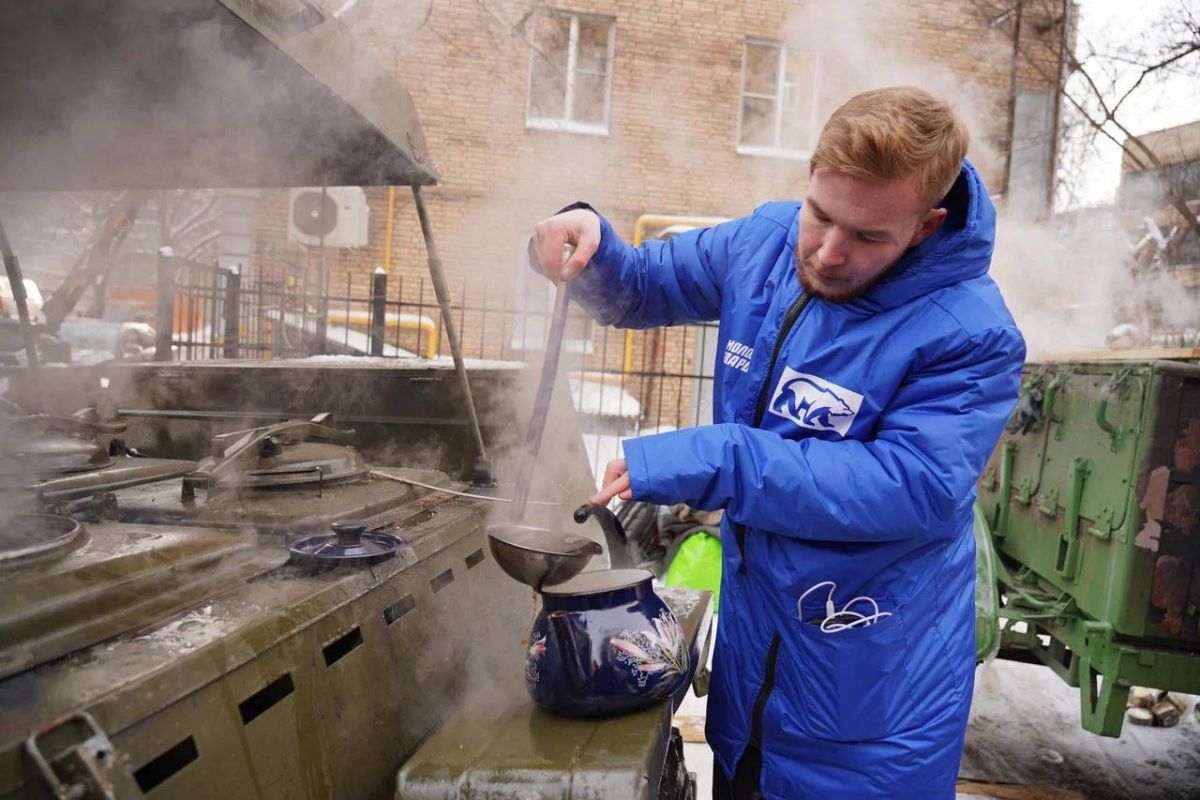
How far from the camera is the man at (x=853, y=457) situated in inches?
56.2

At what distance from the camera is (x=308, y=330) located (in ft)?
27.1

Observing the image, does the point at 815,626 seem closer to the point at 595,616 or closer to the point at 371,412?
the point at 595,616

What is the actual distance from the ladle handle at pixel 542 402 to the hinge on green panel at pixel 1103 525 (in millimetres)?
2531

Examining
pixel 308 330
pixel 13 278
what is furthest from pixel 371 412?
pixel 308 330

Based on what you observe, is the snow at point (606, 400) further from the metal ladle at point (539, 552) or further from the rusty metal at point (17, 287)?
the metal ladle at point (539, 552)

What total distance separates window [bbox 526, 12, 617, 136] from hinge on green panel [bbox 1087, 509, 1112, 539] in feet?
17.9

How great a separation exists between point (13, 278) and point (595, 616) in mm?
2237

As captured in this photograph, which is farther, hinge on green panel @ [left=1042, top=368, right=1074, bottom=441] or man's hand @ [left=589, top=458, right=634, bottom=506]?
hinge on green panel @ [left=1042, top=368, right=1074, bottom=441]

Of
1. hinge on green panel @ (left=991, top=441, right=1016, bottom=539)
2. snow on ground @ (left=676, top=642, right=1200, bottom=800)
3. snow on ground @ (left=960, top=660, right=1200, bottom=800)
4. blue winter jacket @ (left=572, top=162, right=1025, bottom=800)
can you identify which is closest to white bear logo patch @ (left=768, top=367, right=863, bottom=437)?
blue winter jacket @ (left=572, top=162, right=1025, bottom=800)

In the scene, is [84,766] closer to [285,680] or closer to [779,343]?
[285,680]

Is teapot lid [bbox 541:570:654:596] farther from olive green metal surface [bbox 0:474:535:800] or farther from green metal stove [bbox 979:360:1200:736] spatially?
green metal stove [bbox 979:360:1200:736]

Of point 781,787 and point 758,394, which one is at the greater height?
point 758,394

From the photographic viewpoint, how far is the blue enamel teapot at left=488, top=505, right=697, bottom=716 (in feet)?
4.87

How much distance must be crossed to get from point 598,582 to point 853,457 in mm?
536
